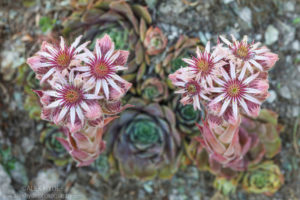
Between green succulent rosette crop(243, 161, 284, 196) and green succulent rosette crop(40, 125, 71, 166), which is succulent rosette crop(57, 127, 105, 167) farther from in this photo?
green succulent rosette crop(243, 161, 284, 196)

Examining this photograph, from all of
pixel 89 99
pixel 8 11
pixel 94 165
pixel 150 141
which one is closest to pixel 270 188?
pixel 150 141

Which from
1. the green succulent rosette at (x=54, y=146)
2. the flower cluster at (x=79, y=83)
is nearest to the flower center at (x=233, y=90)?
the flower cluster at (x=79, y=83)

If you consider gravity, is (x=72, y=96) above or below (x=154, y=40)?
below

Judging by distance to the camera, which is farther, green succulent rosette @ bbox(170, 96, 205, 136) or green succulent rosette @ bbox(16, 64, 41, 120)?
green succulent rosette @ bbox(16, 64, 41, 120)

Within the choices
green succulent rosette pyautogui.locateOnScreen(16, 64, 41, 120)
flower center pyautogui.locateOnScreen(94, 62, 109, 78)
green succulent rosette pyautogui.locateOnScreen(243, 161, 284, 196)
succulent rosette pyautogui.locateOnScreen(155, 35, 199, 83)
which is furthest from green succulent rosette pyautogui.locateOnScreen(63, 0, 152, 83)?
green succulent rosette pyautogui.locateOnScreen(243, 161, 284, 196)

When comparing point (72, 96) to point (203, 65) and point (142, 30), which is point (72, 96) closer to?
point (203, 65)

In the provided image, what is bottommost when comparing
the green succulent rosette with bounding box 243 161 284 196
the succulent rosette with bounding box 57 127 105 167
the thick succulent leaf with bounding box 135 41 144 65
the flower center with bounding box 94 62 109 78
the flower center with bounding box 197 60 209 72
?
the green succulent rosette with bounding box 243 161 284 196

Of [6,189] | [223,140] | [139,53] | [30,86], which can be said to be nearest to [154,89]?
[139,53]
